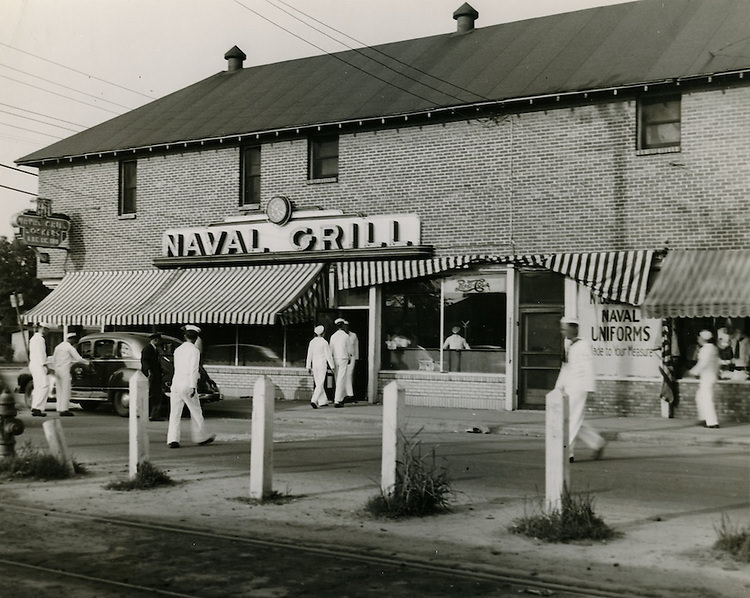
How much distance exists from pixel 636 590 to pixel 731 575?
0.79 metres

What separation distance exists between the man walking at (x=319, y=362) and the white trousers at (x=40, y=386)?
532 cm

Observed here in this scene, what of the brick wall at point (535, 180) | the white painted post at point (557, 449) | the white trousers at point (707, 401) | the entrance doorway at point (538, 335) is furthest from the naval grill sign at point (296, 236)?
the white painted post at point (557, 449)

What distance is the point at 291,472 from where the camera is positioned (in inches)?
408

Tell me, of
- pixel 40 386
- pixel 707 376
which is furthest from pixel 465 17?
pixel 40 386

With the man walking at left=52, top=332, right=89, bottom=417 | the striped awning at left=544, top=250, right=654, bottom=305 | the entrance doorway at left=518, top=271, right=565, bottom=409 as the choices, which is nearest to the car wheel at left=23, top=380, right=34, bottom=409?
the man walking at left=52, top=332, right=89, bottom=417

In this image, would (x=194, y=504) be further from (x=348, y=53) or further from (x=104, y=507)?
(x=348, y=53)

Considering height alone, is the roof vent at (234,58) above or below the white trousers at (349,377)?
above

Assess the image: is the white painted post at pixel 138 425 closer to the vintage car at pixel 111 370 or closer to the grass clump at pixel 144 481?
the grass clump at pixel 144 481

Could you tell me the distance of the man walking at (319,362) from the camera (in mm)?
18625

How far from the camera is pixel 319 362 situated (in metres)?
18.6

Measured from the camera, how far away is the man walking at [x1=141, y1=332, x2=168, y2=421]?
631 inches

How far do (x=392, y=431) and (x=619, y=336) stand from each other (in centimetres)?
1026

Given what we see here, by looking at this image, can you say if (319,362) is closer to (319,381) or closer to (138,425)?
(319,381)

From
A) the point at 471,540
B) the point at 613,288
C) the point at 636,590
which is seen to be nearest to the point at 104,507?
the point at 471,540
